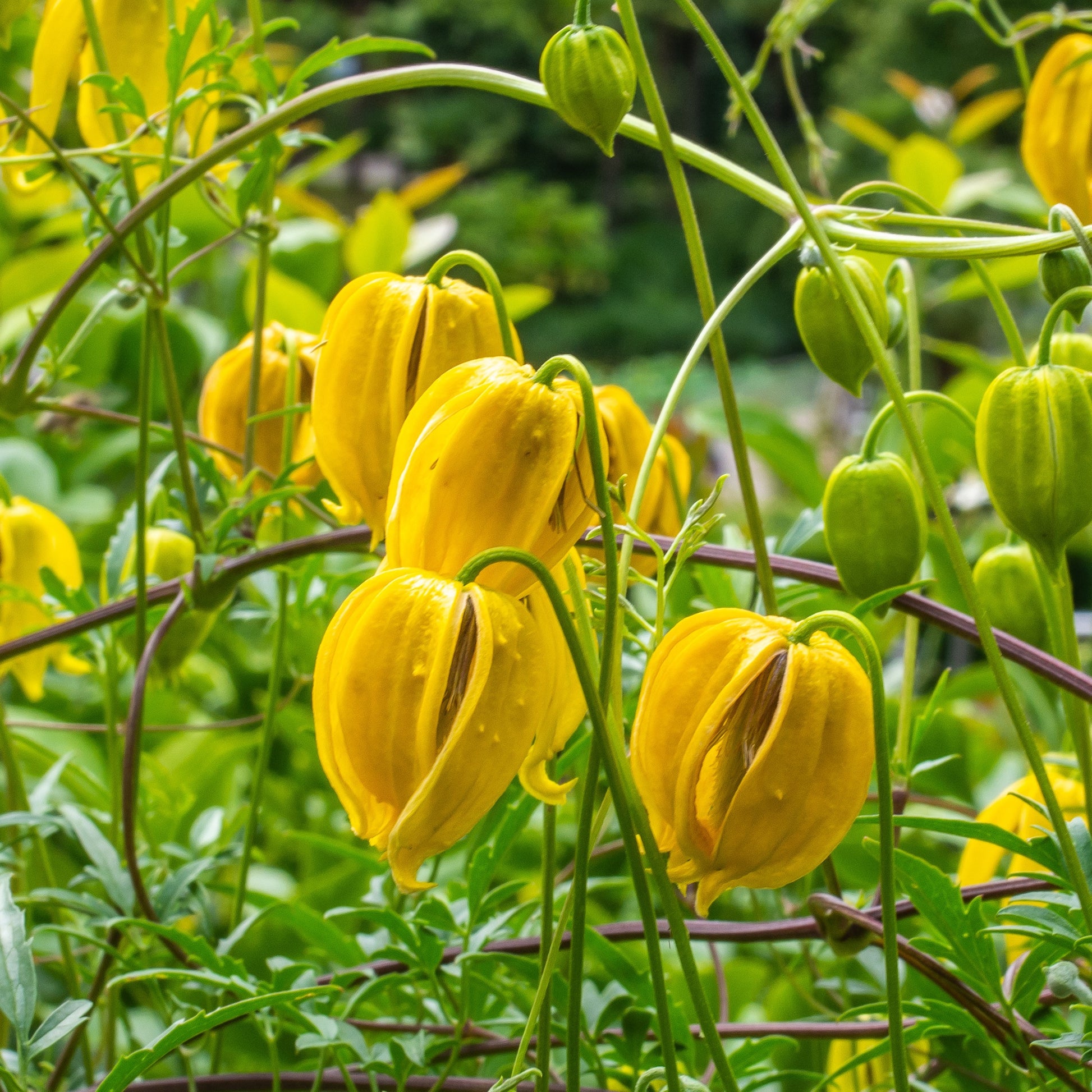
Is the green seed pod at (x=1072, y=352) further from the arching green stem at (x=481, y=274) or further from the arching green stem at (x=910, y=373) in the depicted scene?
the arching green stem at (x=481, y=274)

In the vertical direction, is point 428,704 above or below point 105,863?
above

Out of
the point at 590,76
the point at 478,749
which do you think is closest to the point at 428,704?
the point at 478,749

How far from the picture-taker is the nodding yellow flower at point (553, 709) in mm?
227

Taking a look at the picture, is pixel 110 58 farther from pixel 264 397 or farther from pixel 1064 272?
pixel 1064 272

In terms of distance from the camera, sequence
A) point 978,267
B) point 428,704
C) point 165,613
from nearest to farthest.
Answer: point 428,704 < point 978,267 < point 165,613

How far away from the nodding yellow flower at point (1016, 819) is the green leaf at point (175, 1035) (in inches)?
8.2

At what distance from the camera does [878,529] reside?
274 millimetres

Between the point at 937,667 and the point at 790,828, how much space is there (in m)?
1.54

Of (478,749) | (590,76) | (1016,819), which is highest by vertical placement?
(590,76)

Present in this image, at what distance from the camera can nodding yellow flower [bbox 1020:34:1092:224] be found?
386mm

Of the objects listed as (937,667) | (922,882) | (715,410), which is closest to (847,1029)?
(922,882)

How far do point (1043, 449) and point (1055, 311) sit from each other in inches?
1.1

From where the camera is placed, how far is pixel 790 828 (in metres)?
0.21

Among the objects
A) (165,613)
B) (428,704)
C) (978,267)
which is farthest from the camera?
(165,613)
